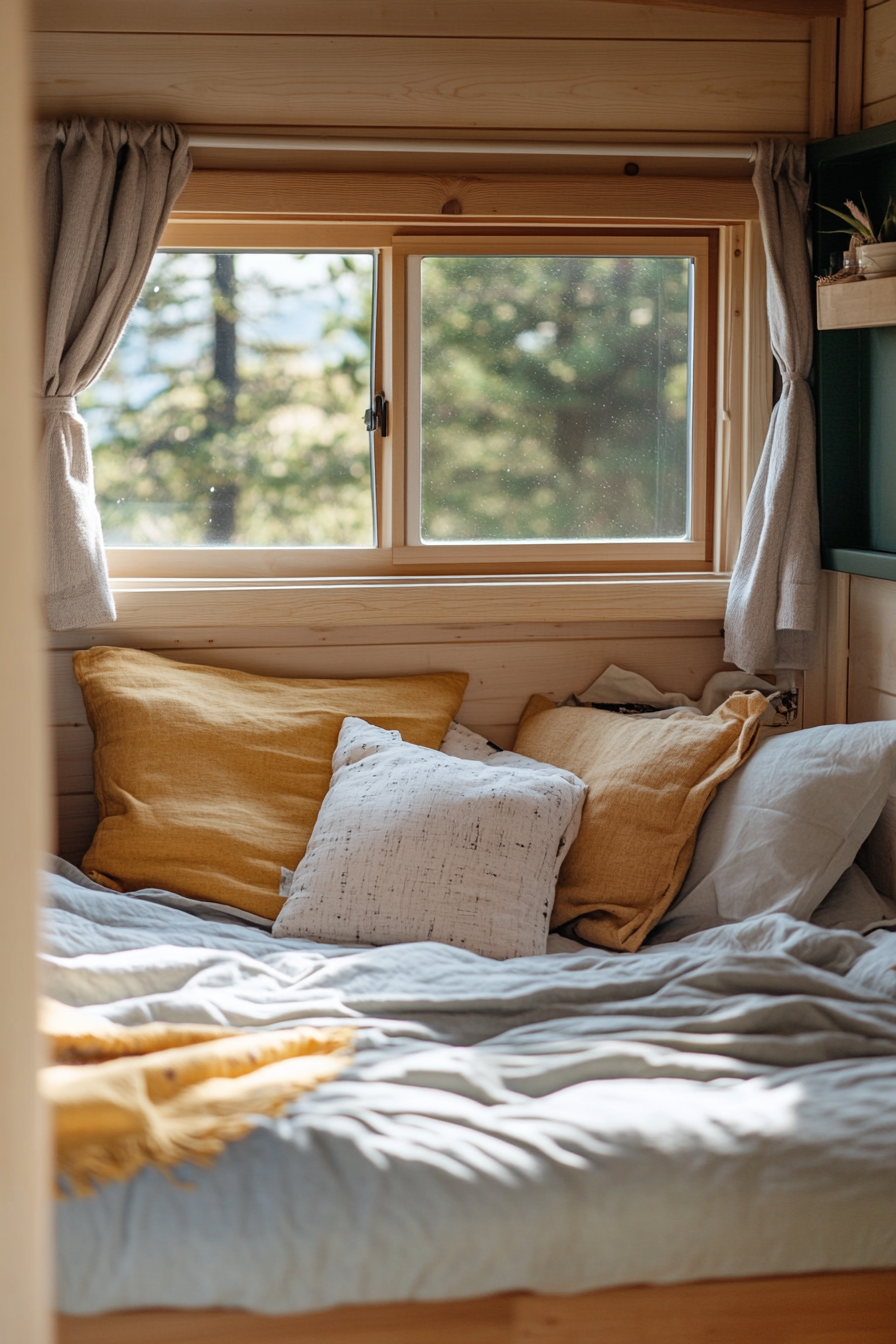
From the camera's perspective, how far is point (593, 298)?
9.00 ft

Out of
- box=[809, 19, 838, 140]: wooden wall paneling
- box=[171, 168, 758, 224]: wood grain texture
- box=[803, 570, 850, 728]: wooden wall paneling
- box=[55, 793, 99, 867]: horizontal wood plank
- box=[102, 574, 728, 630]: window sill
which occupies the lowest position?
box=[55, 793, 99, 867]: horizontal wood plank

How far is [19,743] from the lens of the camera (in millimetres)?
628

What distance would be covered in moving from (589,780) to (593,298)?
3.71 feet

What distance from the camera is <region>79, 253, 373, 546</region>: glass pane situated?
8.63 ft

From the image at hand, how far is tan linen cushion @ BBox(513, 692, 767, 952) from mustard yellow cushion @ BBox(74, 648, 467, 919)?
0.43 metres

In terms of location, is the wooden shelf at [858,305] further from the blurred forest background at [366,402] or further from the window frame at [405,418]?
the blurred forest background at [366,402]

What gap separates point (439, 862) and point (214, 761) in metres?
0.56

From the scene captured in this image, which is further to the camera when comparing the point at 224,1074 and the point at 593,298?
the point at 593,298

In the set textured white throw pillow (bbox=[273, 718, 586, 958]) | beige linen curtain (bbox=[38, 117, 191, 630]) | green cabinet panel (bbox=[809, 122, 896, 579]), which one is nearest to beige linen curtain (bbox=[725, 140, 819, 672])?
green cabinet panel (bbox=[809, 122, 896, 579])

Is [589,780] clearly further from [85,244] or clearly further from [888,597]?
[85,244]

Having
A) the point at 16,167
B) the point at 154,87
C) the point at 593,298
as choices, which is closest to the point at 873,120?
the point at 593,298

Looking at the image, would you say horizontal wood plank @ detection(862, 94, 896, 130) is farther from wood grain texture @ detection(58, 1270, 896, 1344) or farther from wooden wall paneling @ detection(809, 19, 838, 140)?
wood grain texture @ detection(58, 1270, 896, 1344)

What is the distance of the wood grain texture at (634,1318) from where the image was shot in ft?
4.44

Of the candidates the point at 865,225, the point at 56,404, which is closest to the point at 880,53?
the point at 865,225
